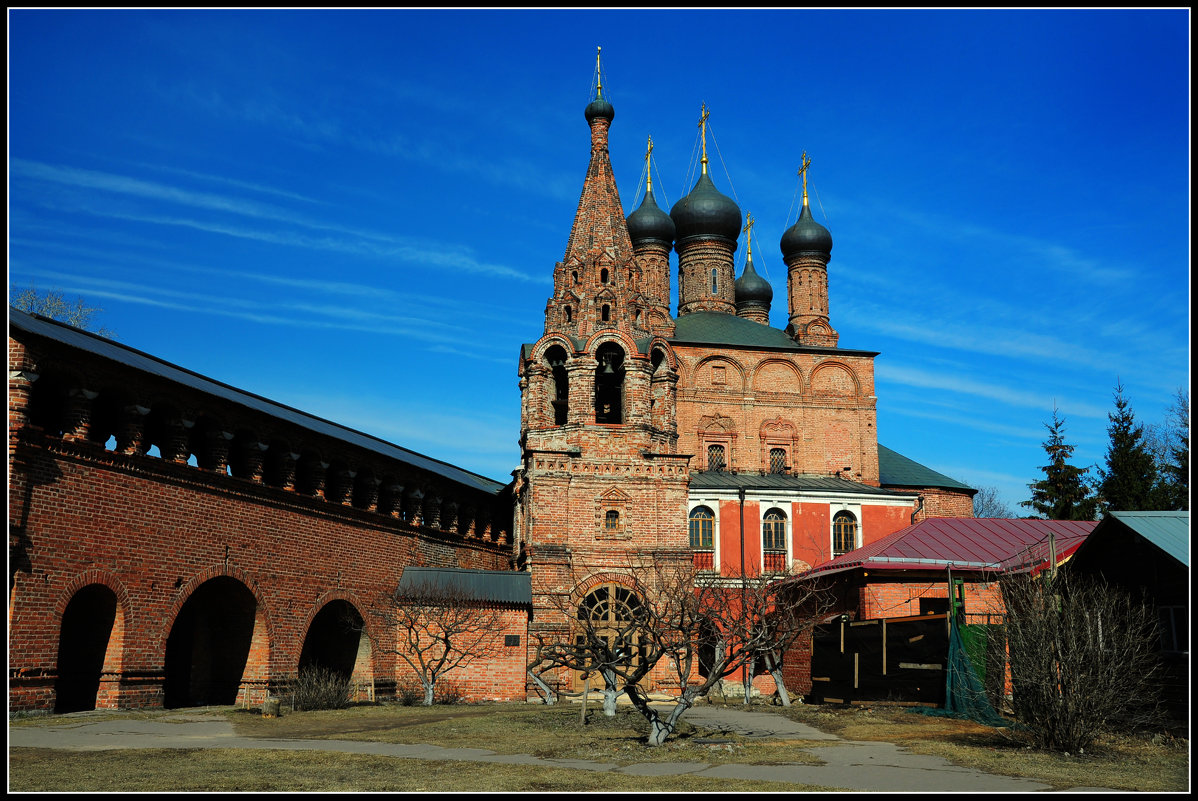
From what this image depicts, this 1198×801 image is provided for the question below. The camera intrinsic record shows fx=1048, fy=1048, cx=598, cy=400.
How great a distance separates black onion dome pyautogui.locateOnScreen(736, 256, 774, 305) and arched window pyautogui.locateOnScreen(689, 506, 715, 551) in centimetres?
1675

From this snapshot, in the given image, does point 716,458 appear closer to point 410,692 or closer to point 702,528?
point 702,528

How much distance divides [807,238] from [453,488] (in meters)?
21.8

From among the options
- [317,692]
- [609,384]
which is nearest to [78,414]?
[317,692]

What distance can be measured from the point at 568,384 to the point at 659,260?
1720cm

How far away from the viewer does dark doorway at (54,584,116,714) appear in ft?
56.1

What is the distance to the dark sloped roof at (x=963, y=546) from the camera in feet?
76.1

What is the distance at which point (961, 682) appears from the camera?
17.3m

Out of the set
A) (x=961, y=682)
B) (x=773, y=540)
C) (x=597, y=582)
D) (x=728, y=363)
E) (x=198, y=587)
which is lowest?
(x=961, y=682)

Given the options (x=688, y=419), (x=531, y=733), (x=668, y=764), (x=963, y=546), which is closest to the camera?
(x=668, y=764)

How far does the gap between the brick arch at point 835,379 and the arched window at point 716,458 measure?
14.7 feet

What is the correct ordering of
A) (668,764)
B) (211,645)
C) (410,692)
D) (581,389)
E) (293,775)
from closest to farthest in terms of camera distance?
(293,775) → (668,764) → (211,645) → (410,692) → (581,389)

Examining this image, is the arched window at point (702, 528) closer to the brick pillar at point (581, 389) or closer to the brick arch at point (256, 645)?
the brick pillar at point (581, 389)

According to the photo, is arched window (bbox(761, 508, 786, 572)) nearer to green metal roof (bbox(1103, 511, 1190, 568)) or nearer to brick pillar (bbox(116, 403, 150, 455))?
green metal roof (bbox(1103, 511, 1190, 568))

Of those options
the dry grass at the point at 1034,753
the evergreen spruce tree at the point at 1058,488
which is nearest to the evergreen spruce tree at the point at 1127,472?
the evergreen spruce tree at the point at 1058,488
